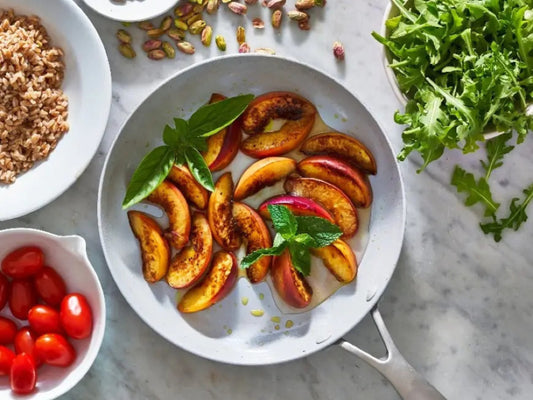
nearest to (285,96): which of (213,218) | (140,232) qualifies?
(213,218)

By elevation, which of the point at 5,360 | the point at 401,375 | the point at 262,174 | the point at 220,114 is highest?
the point at 220,114

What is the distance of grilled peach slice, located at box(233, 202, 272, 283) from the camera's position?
1.56 meters

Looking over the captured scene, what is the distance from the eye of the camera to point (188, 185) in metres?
1.57

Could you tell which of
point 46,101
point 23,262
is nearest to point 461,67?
point 46,101

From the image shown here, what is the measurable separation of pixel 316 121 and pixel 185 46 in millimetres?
324

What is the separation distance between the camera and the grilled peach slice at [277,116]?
1568mm

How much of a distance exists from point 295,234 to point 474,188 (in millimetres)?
403

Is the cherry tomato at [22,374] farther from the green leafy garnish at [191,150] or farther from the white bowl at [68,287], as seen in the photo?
the green leafy garnish at [191,150]

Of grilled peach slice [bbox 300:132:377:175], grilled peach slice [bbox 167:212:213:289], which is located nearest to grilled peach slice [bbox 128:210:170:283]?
grilled peach slice [bbox 167:212:213:289]

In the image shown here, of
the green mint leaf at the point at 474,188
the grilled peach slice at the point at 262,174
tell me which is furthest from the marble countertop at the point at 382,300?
the grilled peach slice at the point at 262,174

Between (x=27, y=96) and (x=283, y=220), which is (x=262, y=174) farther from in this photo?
(x=27, y=96)

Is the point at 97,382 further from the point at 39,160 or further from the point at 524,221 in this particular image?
the point at 524,221

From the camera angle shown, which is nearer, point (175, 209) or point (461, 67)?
point (461, 67)

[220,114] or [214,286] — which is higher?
[220,114]
